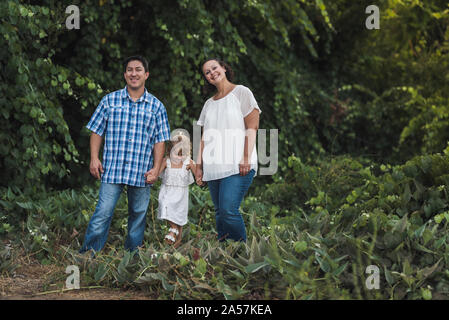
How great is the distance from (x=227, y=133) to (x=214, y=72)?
0.47m

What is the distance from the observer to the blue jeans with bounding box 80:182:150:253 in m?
3.96

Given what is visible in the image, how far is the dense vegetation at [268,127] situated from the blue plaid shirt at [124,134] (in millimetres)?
588

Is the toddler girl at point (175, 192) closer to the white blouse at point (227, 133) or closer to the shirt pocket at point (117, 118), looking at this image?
the white blouse at point (227, 133)

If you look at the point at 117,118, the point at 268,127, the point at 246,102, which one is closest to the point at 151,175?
the point at 117,118

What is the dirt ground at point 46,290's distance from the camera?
341 centimetres

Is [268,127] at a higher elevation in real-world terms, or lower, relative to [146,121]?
lower

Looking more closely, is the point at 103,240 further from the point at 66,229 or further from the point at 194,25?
the point at 194,25

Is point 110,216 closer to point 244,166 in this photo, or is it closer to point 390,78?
point 244,166

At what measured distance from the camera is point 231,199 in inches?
153

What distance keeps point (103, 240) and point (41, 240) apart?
0.63m

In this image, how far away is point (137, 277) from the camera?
3443 mm

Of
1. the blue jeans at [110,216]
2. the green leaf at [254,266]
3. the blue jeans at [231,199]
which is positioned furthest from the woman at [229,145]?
the green leaf at [254,266]

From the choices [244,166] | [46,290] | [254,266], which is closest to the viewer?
[254,266]

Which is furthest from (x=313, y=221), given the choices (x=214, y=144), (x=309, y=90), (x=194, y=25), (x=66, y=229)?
(x=309, y=90)
